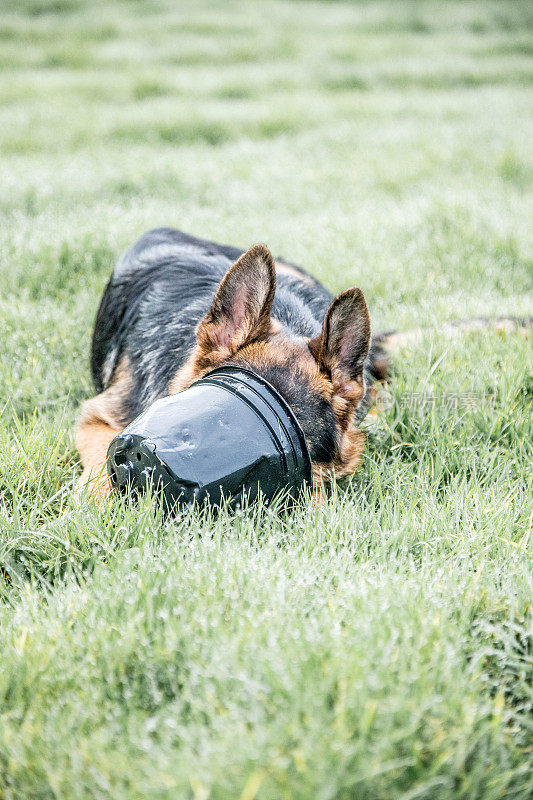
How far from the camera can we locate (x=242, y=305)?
2.71 m

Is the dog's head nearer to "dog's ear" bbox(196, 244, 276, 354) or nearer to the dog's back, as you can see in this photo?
"dog's ear" bbox(196, 244, 276, 354)

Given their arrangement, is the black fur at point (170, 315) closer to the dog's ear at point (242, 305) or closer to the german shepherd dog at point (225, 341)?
the german shepherd dog at point (225, 341)

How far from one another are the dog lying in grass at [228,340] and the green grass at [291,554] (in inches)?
7.8

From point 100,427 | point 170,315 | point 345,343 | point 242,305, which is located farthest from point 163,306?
point 345,343

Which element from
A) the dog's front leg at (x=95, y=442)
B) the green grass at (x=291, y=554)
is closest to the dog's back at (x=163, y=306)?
the dog's front leg at (x=95, y=442)

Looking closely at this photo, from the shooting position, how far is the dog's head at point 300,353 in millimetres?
2527

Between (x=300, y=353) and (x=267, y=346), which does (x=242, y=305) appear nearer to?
(x=267, y=346)

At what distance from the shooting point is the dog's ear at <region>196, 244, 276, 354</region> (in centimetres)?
258

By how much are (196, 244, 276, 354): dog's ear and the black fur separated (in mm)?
234

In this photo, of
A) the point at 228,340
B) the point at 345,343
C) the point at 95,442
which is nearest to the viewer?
the point at 345,343

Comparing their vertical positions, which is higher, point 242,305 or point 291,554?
point 242,305

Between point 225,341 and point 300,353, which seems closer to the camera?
point 300,353

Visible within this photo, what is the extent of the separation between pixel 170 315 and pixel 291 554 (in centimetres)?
180

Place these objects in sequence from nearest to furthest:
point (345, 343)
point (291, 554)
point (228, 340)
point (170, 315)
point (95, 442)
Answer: point (291, 554) < point (345, 343) < point (228, 340) < point (95, 442) < point (170, 315)
